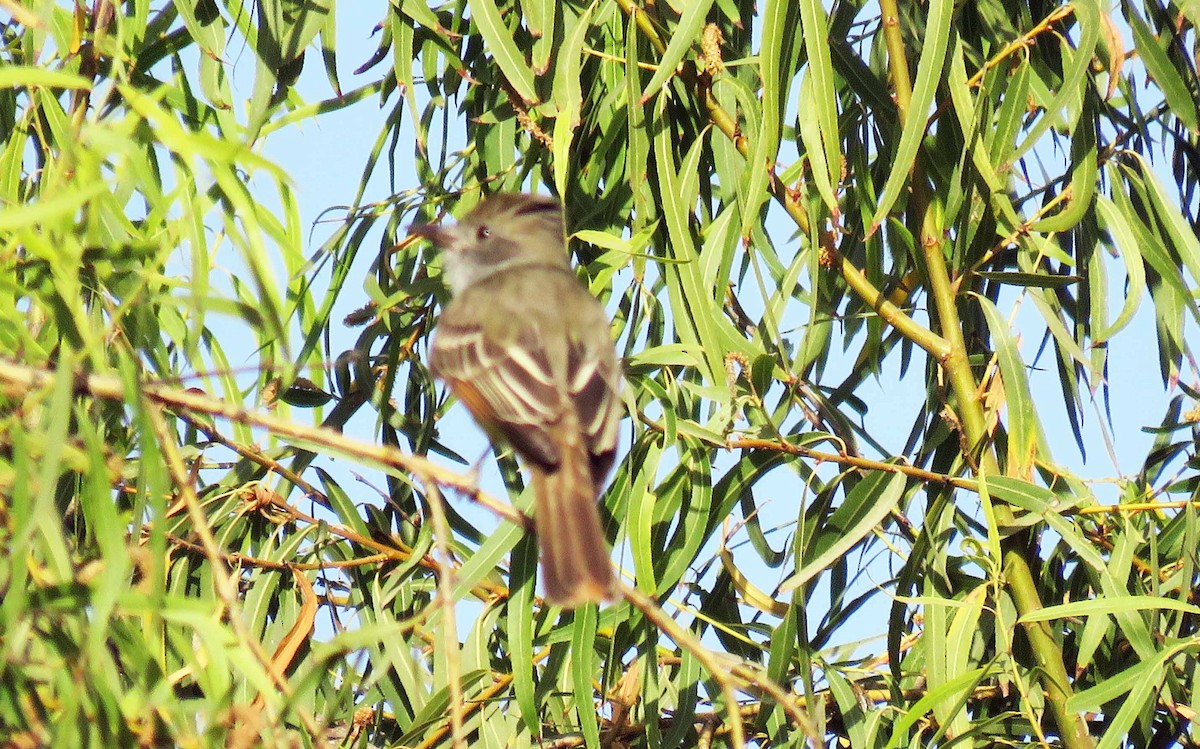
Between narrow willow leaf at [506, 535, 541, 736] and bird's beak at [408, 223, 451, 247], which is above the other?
bird's beak at [408, 223, 451, 247]

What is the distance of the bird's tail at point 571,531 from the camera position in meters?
2.65

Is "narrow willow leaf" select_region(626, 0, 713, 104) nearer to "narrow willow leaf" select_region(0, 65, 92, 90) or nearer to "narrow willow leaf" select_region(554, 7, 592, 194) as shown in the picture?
"narrow willow leaf" select_region(554, 7, 592, 194)

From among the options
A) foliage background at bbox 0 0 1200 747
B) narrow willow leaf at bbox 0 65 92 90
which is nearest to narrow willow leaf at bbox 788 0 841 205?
foliage background at bbox 0 0 1200 747

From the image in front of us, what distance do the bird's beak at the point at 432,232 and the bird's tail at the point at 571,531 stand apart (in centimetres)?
81

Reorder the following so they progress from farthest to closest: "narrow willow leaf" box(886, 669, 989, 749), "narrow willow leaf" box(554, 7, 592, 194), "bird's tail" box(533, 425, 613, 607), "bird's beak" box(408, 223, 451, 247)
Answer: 1. "bird's beak" box(408, 223, 451, 247)
2. "narrow willow leaf" box(554, 7, 592, 194)
3. "narrow willow leaf" box(886, 669, 989, 749)
4. "bird's tail" box(533, 425, 613, 607)

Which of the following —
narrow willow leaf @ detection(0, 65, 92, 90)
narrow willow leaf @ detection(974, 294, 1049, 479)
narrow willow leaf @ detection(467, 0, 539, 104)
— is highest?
narrow willow leaf @ detection(467, 0, 539, 104)

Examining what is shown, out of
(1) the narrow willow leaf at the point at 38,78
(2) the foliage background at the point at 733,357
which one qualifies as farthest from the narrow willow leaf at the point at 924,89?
(1) the narrow willow leaf at the point at 38,78

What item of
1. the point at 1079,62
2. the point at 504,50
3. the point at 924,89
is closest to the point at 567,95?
the point at 504,50

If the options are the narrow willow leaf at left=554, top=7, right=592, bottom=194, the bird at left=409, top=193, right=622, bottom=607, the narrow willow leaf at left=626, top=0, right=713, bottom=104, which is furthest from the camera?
the narrow willow leaf at left=554, top=7, right=592, bottom=194

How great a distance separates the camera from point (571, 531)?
2820 mm

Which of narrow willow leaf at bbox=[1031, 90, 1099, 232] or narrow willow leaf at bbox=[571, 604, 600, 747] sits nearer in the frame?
narrow willow leaf at bbox=[571, 604, 600, 747]

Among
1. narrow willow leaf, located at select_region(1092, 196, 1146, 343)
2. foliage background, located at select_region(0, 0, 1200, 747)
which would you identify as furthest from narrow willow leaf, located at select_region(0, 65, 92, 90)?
narrow willow leaf, located at select_region(1092, 196, 1146, 343)

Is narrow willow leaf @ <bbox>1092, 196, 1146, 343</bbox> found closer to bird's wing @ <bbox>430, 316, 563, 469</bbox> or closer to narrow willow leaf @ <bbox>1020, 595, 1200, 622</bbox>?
narrow willow leaf @ <bbox>1020, 595, 1200, 622</bbox>

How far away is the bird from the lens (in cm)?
284
